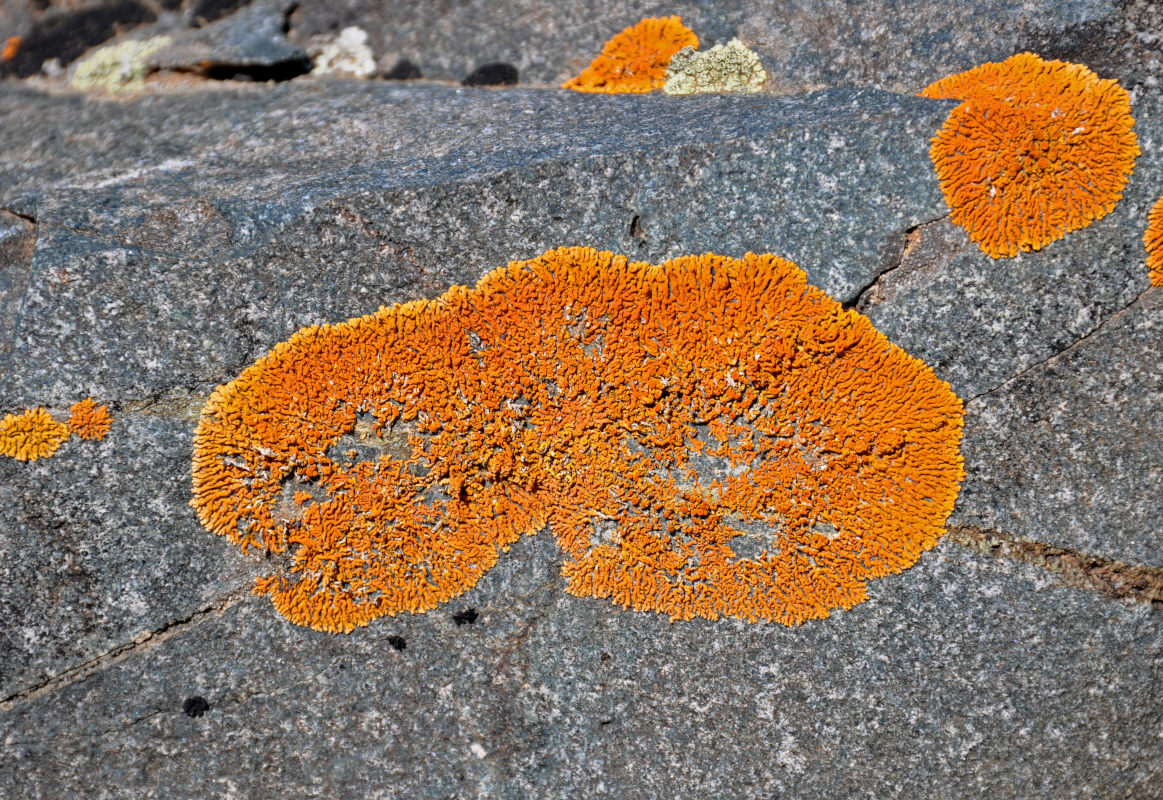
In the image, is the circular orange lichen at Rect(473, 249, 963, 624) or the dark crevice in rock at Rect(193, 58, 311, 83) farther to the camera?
the dark crevice in rock at Rect(193, 58, 311, 83)

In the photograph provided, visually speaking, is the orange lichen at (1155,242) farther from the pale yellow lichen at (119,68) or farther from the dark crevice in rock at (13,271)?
the pale yellow lichen at (119,68)

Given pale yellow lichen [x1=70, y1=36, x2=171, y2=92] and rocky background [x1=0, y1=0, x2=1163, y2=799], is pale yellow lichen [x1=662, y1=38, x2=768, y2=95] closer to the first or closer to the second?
rocky background [x1=0, y1=0, x2=1163, y2=799]

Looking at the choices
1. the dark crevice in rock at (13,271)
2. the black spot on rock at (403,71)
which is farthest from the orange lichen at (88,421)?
the black spot on rock at (403,71)

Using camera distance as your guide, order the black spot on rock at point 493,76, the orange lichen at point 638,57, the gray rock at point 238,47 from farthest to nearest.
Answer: the gray rock at point 238,47
the black spot on rock at point 493,76
the orange lichen at point 638,57

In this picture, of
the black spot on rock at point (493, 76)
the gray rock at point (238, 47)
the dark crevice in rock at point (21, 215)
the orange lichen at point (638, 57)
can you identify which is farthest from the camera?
the gray rock at point (238, 47)

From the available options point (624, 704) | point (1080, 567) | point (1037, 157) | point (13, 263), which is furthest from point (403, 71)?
point (1080, 567)

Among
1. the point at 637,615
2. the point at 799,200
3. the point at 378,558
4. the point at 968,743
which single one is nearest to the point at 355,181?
the point at 378,558

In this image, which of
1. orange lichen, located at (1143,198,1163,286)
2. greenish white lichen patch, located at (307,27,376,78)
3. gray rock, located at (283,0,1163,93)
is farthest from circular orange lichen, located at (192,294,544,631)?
orange lichen, located at (1143,198,1163,286)

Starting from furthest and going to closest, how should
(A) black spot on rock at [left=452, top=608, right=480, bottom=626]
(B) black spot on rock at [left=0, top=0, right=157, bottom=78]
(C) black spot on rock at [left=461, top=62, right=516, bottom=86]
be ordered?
(B) black spot on rock at [left=0, top=0, right=157, bottom=78], (C) black spot on rock at [left=461, top=62, right=516, bottom=86], (A) black spot on rock at [left=452, top=608, right=480, bottom=626]
